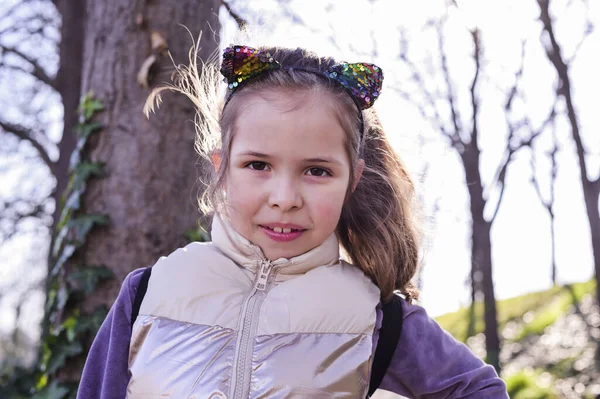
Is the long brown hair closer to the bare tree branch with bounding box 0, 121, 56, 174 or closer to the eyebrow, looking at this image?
the eyebrow

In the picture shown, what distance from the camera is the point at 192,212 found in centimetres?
300

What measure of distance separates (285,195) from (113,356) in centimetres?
68

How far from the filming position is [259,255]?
1855 mm

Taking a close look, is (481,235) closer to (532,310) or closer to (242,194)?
(532,310)

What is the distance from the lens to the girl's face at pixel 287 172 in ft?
5.78

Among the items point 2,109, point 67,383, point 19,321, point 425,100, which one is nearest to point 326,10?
point 425,100

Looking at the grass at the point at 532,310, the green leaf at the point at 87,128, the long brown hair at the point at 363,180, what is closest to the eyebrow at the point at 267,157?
the long brown hair at the point at 363,180

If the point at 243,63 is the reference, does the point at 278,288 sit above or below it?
below

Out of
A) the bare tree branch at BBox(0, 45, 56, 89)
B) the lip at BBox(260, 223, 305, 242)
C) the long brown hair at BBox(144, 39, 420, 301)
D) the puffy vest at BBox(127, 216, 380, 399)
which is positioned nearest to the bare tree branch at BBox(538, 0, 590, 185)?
the long brown hair at BBox(144, 39, 420, 301)

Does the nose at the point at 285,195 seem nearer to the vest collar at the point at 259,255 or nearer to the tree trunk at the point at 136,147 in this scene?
the vest collar at the point at 259,255

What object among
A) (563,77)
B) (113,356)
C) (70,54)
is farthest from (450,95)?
(113,356)

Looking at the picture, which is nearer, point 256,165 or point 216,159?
point 256,165

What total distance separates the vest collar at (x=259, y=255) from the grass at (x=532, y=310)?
8.46 m

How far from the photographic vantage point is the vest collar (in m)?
1.85
